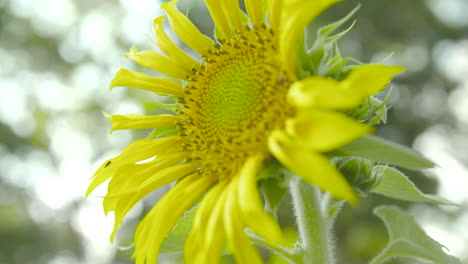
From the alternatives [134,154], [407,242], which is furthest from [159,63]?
[407,242]

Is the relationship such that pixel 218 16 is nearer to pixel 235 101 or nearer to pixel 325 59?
pixel 235 101

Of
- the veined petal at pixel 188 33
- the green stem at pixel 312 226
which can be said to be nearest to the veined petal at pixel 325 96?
the green stem at pixel 312 226

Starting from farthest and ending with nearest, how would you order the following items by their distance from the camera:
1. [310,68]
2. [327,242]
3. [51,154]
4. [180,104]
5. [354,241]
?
[51,154] < [354,241] < [180,104] < [327,242] < [310,68]

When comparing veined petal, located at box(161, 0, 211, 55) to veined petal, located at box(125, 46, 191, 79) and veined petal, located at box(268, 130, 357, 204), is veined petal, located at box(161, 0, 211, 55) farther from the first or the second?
veined petal, located at box(268, 130, 357, 204)

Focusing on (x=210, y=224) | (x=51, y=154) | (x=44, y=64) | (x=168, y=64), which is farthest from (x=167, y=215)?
(x=44, y=64)

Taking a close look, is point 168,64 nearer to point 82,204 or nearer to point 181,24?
point 181,24

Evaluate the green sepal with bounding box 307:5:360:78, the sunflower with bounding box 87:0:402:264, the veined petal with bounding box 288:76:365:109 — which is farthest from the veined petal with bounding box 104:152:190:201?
the veined petal with bounding box 288:76:365:109

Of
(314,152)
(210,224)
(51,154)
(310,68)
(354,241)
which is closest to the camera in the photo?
(314,152)
